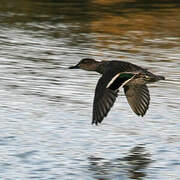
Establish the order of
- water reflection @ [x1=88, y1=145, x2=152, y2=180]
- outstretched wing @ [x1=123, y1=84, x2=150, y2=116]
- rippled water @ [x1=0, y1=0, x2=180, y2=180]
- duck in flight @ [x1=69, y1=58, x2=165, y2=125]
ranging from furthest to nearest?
outstretched wing @ [x1=123, y1=84, x2=150, y2=116] → duck in flight @ [x1=69, y1=58, x2=165, y2=125] → rippled water @ [x1=0, y1=0, x2=180, y2=180] → water reflection @ [x1=88, y1=145, x2=152, y2=180]

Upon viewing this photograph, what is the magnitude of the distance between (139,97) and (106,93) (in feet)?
3.55

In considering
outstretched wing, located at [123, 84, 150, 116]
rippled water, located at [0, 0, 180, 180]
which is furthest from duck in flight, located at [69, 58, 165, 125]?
rippled water, located at [0, 0, 180, 180]

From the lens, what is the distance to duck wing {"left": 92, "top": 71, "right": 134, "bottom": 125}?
27.8 feet

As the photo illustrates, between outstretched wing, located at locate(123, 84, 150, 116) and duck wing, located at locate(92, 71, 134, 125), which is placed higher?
duck wing, located at locate(92, 71, 134, 125)

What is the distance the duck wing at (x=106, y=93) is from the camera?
8.48 metres

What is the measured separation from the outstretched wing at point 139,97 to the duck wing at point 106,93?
2.24ft

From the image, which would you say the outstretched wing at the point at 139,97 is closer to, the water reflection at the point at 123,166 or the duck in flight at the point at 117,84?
the duck in flight at the point at 117,84

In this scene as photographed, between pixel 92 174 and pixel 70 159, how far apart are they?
0.52 meters

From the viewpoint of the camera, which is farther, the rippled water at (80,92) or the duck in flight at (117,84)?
the duck in flight at (117,84)

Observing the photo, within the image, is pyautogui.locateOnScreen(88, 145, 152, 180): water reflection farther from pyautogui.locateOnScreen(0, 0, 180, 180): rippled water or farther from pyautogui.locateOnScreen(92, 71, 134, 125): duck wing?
pyautogui.locateOnScreen(92, 71, 134, 125): duck wing

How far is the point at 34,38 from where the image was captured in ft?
53.7

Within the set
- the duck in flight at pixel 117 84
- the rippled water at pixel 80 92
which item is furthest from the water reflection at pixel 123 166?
the duck in flight at pixel 117 84

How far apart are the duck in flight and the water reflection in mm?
452

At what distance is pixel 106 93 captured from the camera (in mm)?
8641
